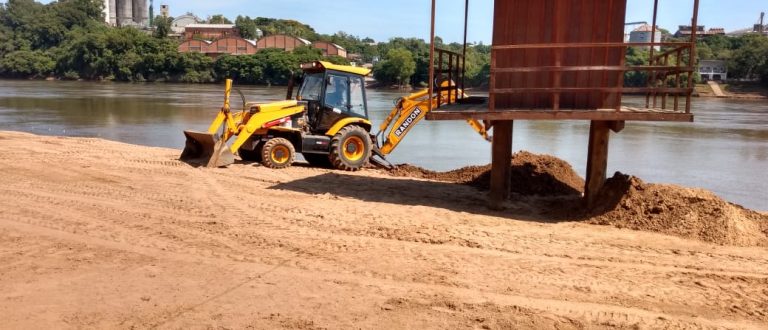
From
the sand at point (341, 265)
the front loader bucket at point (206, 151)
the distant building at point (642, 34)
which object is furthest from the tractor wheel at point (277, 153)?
the distant building at point (642, 34)

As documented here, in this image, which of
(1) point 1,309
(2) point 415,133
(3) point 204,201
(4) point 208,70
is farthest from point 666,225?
(4) point 208,70

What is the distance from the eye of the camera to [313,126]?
13.8m

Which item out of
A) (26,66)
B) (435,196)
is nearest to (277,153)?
(435,196)

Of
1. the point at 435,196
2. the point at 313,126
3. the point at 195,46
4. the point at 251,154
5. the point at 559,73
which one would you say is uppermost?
the point at 195,46

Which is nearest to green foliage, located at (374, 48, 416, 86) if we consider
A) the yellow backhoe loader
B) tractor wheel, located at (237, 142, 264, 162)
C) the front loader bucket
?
the yellow backhoe loader

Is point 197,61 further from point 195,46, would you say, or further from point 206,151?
point 206,151

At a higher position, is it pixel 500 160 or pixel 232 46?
pixel 232 46

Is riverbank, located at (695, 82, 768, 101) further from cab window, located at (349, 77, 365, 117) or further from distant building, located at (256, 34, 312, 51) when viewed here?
distant building, located at (256, 34, 312, 51)

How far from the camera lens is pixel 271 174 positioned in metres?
12.4

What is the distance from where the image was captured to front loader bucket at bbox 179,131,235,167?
12.7m

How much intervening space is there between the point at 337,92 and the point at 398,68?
70.3 m

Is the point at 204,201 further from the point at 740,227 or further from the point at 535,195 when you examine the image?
the point at 740,227

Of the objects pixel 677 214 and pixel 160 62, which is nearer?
pixel 677 214

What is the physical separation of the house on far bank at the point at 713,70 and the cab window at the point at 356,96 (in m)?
76.6
